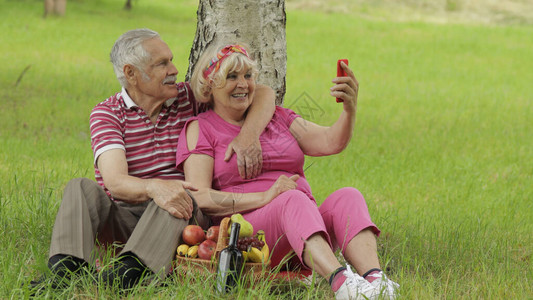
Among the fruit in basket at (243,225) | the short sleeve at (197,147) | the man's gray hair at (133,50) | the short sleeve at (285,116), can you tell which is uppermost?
the man's gray hair at (133,50)

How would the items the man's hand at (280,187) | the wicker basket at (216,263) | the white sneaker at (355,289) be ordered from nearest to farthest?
1. the white sneaker at (355,289)
2. the wicker basket at (216,263)
3. the man's hand at (280,187)

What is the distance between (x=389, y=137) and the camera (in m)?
10.0

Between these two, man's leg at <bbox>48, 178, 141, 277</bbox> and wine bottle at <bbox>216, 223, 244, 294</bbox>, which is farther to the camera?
man's leg at <bbox>48, 178, 141, 277</bbox>

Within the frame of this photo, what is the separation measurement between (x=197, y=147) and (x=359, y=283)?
1327 mm

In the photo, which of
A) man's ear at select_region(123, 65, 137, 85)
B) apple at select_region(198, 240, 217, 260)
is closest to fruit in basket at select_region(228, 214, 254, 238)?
apple at select_region(198, 240, 217, 260)

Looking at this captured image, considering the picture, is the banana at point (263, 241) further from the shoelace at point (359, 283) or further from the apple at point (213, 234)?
the shoelace at point (359, 283)

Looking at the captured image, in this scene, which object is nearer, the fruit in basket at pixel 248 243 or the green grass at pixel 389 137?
the fruit in basket at pixel 248 243

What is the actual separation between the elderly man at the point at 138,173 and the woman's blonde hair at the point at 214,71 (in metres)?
0.15

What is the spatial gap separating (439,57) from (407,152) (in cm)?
1007

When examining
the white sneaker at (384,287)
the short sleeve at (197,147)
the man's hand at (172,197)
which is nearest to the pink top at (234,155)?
the short sleeve at (197,147)

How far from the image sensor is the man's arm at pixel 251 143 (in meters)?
4.27

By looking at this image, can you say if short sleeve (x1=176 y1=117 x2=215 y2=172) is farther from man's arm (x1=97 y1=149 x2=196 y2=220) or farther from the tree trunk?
the tree trunk

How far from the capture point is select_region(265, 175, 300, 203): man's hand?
4137 mm

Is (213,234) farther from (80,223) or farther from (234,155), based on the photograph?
(80,223)
